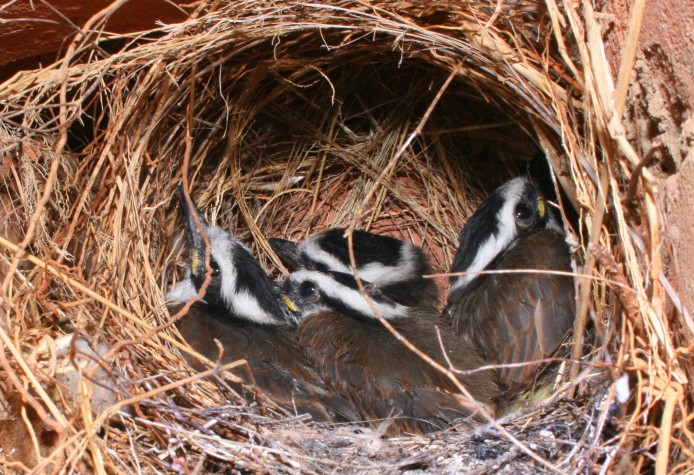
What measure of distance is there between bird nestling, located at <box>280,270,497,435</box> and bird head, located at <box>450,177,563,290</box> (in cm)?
29

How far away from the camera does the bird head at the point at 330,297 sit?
3.21 m

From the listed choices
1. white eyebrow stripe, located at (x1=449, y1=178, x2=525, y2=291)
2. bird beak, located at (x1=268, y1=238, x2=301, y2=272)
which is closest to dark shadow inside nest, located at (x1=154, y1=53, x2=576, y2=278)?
white eyebrow stripe, located at (x1=449, y1=178, x2=525, y2=291)

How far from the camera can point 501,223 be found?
10.6 feet

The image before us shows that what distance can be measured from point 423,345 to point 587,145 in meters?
0.99

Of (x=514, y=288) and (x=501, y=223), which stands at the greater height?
(x=501, y=223)

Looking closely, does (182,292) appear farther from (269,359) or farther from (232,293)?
(269,359)

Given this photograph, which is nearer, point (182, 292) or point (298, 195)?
point (182, 292)

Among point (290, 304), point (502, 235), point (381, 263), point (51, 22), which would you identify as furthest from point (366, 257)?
point (51, 22)

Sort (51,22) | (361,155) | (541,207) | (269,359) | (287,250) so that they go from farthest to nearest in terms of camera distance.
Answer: (361,155), (287,250), (541,207), (269,359), (51,22)

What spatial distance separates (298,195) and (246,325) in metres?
0.96

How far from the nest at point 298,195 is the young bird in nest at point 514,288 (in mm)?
174

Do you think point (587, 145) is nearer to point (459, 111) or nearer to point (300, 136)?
point (459, 111)

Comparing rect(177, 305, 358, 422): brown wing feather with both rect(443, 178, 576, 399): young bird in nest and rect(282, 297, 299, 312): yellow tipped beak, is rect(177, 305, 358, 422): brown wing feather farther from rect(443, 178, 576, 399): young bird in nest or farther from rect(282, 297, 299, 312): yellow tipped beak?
rect(443, 178, 576, 399): young bird in nest

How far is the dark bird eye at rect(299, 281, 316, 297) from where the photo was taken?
3.35 m
